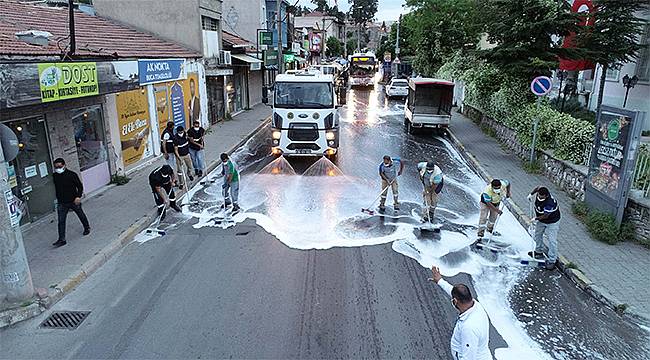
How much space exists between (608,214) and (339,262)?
5683 millimetres

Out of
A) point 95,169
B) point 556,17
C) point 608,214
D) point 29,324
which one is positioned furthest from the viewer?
point 556,17

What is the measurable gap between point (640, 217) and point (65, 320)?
10206 mm

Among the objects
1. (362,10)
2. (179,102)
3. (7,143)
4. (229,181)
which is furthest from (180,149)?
(362,10)

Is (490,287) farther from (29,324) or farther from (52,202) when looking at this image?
(52,202)

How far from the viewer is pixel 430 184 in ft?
31.8

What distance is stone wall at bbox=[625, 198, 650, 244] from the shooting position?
8508 mm

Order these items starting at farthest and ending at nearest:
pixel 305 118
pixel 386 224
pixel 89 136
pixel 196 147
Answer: pixel 305 118 < pixel 196 147 < pixel 89 136 < pixel 386 224

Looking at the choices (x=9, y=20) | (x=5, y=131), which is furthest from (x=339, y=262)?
(x=9, y=20)

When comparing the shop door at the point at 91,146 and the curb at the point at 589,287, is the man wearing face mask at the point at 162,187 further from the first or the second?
the curb at the point at 589,287

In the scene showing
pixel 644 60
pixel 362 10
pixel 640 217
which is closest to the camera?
pixel 640 217

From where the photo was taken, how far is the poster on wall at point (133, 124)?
13.4 meters

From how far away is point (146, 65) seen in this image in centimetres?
1362

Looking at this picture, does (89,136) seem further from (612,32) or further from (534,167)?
(612,32)

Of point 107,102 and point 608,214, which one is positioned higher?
point 107,102
